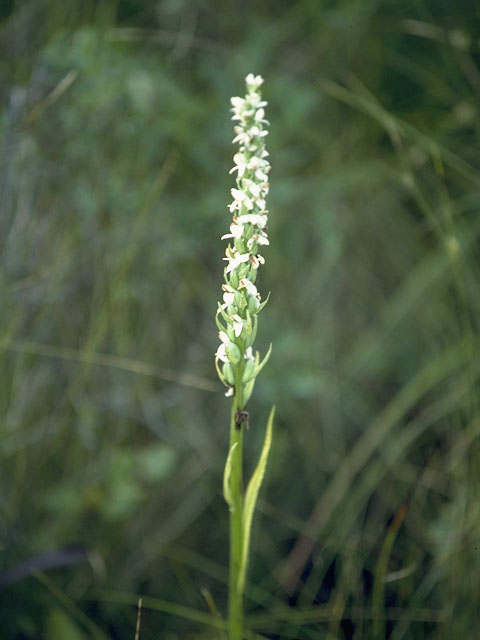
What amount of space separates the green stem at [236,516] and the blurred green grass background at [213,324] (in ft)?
1.09

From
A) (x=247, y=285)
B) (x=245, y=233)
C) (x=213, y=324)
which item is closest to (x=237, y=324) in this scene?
(x=247, y=285)

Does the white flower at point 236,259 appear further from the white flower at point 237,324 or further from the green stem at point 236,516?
the green stem at point 236,516

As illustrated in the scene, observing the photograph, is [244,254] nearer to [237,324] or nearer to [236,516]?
[237,324]

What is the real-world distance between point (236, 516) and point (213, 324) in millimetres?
1412

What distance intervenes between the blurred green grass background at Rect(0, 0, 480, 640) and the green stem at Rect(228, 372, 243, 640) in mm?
332

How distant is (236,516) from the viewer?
1409mm

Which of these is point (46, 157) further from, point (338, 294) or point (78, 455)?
point (338, 294)

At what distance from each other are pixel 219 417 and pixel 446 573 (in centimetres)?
107

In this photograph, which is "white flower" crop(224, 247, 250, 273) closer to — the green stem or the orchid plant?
the orchid plant

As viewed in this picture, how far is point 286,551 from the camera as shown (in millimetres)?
2363

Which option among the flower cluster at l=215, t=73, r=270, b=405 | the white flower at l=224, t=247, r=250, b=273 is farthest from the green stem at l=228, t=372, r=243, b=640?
the white flower at l=224, t=247, r=250, b=273

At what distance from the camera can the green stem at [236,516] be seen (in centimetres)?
132

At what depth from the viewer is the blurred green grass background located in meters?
2.07

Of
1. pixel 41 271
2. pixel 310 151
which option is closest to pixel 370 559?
pixel 41 271
